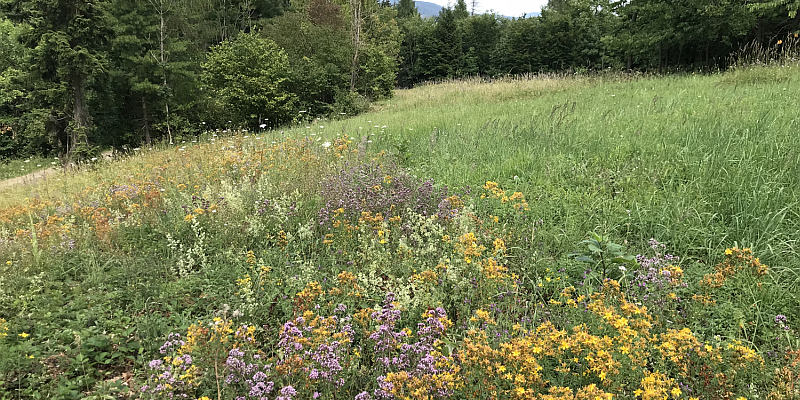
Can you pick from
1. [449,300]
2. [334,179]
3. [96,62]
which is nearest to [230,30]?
[96,62]

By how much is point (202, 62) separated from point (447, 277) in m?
26.3

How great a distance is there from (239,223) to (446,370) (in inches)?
109

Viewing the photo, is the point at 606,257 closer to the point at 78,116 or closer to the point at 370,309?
the point at 370,309

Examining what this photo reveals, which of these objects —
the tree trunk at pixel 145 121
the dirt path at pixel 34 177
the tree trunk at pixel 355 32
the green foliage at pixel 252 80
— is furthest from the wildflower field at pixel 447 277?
the tree trunk at pixel 145 121

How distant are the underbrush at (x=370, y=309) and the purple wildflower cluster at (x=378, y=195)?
0.10 ft

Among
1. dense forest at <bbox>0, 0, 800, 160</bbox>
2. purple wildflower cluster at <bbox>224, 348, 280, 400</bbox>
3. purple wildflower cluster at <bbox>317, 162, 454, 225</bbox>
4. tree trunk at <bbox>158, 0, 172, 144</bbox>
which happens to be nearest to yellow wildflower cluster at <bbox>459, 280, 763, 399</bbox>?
purple wildflower cluster at <bbox>224, 348, 280, 400</bbox>

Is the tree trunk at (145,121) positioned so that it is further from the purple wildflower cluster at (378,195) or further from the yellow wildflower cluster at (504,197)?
the yellow wildflower cluster at (504,197)

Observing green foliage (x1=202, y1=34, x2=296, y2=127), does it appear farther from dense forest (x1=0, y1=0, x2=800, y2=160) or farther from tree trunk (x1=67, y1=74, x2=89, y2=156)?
tree trunk (x1=67, y1=74, x2=89, y2=156)

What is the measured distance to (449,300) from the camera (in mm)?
2799

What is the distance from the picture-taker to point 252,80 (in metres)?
17.4

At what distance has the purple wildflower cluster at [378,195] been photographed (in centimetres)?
389

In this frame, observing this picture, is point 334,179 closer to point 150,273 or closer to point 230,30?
point 150,273

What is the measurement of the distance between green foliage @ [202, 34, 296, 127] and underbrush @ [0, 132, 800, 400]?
14159 millimetres

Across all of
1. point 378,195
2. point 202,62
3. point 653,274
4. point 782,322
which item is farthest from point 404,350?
point 202,62
